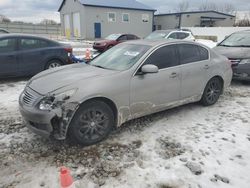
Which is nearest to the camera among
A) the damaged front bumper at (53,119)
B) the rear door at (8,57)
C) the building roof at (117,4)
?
the damaged front bumper at (53,119)

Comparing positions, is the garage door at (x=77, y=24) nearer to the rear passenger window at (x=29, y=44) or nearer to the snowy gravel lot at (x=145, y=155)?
the rear passenger window at (x=29, y=44)

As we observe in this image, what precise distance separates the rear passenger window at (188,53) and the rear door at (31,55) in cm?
485

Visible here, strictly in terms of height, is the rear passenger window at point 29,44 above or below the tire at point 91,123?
above

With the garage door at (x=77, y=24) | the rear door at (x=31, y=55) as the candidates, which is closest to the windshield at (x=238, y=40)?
the rear door at (x=31, y=55)

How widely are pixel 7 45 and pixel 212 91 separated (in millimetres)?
5969

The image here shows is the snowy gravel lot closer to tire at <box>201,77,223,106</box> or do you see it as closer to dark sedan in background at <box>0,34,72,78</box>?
tire at <box>201,77,223,106</box>

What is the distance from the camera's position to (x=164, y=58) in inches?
181

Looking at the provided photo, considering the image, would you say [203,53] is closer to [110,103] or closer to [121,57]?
[121,57]

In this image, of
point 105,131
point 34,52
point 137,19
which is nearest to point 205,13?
point 137,19

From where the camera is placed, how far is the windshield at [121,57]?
4295mm

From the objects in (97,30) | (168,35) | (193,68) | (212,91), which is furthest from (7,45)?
(97,30)

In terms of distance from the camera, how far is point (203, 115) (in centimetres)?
512

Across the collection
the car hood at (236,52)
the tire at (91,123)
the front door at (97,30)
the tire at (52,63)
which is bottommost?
the tire at (91,123)

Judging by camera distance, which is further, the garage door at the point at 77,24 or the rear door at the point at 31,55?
the garage door at the point at 77,24
